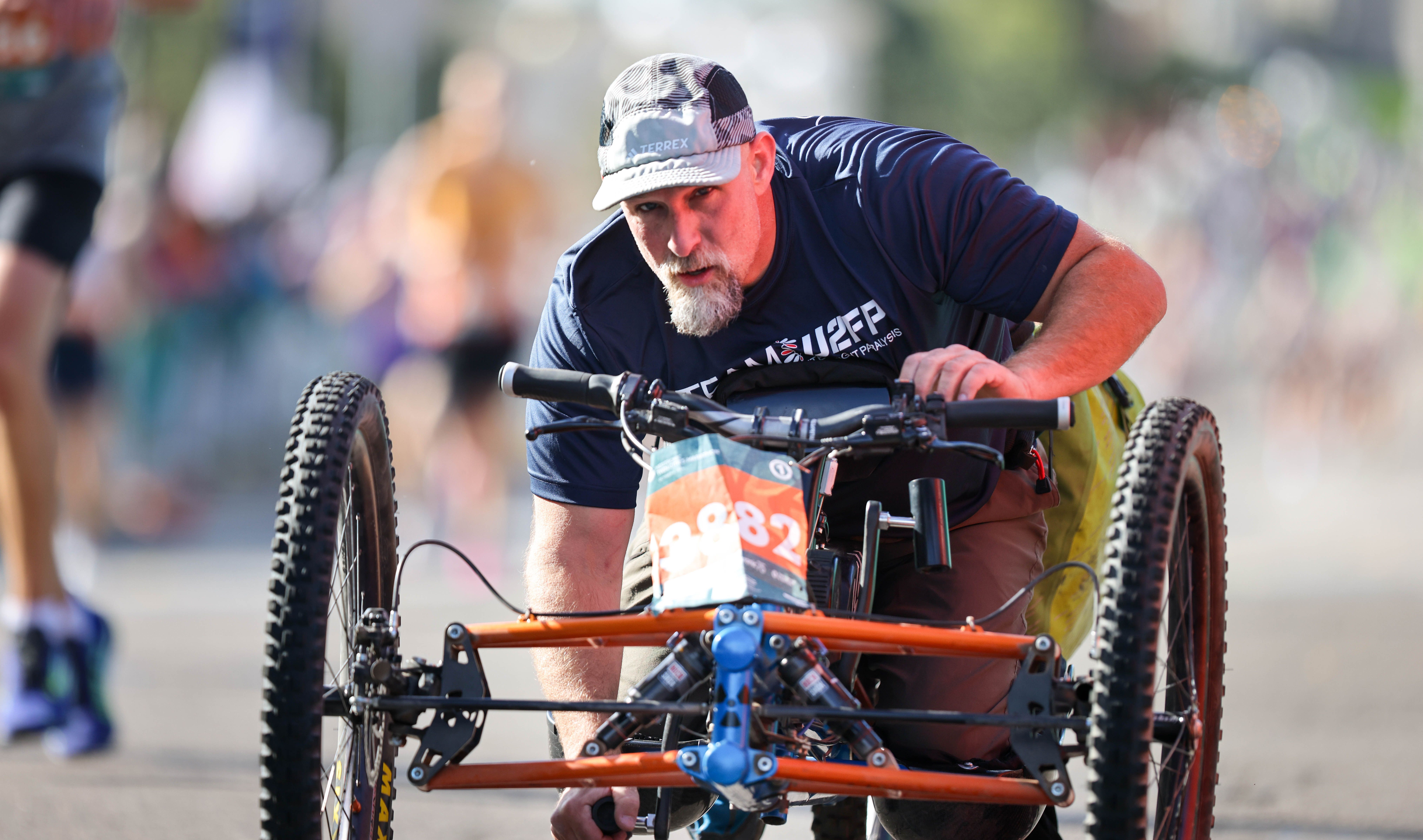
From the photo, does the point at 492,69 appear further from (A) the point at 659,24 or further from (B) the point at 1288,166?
(A) the point at 659,24

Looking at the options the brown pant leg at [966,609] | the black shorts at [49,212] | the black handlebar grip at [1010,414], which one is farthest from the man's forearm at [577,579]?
the black shorts at [49,212]

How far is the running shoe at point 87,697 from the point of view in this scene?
204 inches

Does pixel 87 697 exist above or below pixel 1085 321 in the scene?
below

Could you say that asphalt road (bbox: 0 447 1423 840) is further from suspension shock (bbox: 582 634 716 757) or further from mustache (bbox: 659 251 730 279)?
suspension shock (bbox: 582 634 716 757)

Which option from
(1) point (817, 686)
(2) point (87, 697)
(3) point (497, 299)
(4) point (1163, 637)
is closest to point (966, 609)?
(4) point (1163, 637)

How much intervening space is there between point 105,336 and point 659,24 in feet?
82.4

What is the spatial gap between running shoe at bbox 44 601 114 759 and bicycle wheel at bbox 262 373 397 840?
2253 mm

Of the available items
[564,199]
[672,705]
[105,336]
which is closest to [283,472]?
[672,705]

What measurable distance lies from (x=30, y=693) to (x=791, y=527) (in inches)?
128

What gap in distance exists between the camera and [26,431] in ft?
17.2

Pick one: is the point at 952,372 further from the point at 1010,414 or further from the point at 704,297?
the point at 704,297

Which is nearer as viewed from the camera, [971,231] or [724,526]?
[724,526]

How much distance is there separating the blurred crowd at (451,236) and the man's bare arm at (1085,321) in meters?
3.83

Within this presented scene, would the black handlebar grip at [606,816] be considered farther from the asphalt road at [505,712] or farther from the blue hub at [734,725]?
the asphalt road at [505,712]
